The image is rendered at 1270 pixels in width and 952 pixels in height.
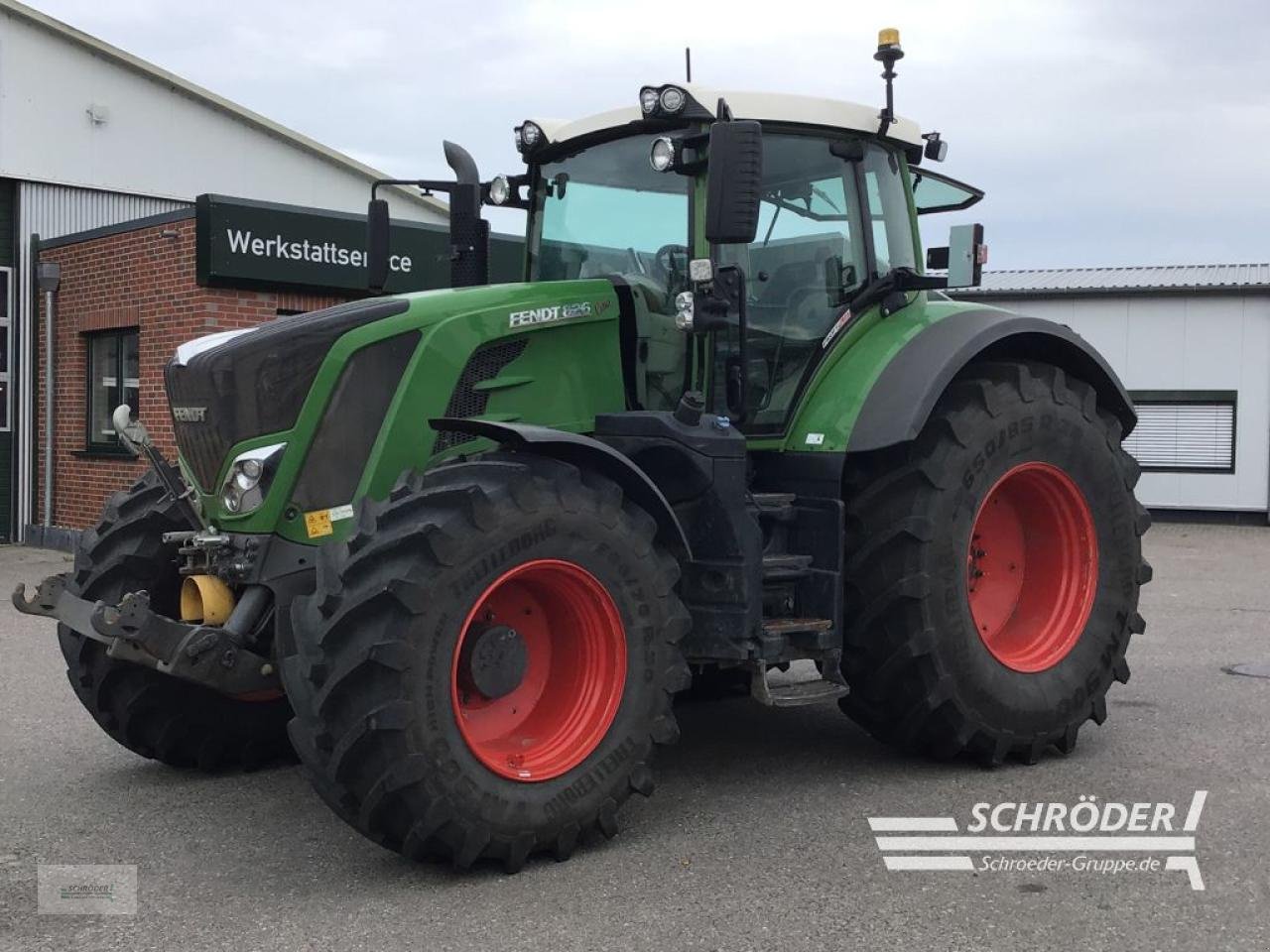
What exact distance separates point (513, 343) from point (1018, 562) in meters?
2.60

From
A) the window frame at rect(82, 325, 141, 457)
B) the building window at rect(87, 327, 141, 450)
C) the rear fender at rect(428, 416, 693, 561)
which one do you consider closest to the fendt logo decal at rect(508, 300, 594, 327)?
the rear fender at rect(428, 416, 693, 561)

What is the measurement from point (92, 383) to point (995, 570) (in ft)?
38.4

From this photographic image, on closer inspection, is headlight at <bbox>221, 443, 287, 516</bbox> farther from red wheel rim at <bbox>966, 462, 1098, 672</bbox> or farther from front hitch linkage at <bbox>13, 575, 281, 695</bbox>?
red wheel rim at <bbox>966, 462, 1098, 672</bbox>

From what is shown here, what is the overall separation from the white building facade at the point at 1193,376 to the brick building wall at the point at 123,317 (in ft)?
40.4

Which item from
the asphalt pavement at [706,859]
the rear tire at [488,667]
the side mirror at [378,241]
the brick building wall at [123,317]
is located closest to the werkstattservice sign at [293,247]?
the brick building wall at [123,317]

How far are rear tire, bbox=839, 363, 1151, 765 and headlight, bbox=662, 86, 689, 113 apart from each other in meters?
1.57

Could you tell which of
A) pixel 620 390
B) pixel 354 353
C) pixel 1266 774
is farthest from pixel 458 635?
pixel 1266 774

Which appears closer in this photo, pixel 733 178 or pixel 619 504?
pixel 619 504

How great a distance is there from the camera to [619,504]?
464cm

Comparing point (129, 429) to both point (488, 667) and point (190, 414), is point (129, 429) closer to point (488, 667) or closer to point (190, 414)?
point (190, 414)

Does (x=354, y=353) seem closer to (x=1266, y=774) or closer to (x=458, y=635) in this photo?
(x=458, y=635)

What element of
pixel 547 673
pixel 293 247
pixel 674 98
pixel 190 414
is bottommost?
pixel 547 673

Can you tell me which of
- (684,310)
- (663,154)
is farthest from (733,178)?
(684,310)

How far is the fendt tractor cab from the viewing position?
14.0 ft
